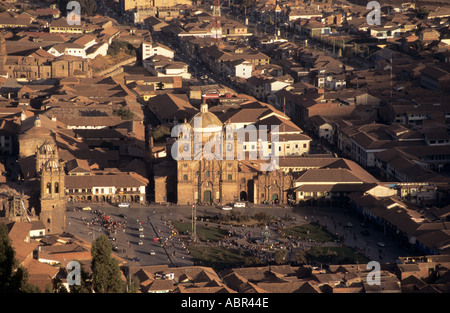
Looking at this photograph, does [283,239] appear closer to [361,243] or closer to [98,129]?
[361,243]

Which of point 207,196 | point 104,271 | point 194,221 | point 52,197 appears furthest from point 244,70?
point 104,271

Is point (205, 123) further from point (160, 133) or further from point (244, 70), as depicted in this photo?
point (244, 70)

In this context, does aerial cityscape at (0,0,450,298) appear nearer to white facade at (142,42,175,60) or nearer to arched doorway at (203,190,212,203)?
arched doorway at (203,190,212,203)

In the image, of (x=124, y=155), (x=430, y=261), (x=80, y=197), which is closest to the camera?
(x=430, y=261)

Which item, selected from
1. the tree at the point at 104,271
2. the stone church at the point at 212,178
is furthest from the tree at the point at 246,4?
the tree at the point at 104,271

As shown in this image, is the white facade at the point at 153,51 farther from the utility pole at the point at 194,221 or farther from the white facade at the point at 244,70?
the utility pole at the point at 194,221
